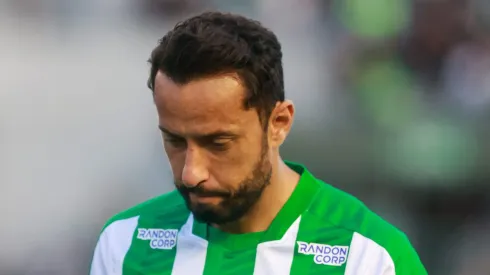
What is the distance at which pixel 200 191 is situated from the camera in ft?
5.66

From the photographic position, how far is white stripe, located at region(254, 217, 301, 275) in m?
1.91

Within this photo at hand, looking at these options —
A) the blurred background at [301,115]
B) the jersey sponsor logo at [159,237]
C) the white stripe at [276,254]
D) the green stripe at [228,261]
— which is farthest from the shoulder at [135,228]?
the blurred background at [301,115]

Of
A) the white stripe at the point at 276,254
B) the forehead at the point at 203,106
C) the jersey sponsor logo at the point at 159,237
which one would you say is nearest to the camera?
the forehead at the point at 203,106

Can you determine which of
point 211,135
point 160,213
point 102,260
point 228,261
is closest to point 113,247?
point 102,260

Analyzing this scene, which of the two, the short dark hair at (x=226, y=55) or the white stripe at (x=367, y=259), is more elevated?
the short dark hair at (x=226, y=55)

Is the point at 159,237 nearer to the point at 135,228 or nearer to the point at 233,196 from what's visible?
the point at 135,228

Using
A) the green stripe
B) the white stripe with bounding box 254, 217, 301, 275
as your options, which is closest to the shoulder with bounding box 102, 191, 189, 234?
the green stripe

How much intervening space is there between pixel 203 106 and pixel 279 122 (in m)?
0.20

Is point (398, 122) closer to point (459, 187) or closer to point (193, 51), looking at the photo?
point (459, 187)

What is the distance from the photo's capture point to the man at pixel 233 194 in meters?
1.71

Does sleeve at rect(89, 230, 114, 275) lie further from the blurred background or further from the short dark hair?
the blurred background

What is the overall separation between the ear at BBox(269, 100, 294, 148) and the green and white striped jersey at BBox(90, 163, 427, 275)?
0.65ft

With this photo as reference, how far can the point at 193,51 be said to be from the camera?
1.72 meters

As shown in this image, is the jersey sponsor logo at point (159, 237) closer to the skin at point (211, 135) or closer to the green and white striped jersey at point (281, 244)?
the green and white striped jersey at point (281, 244)
